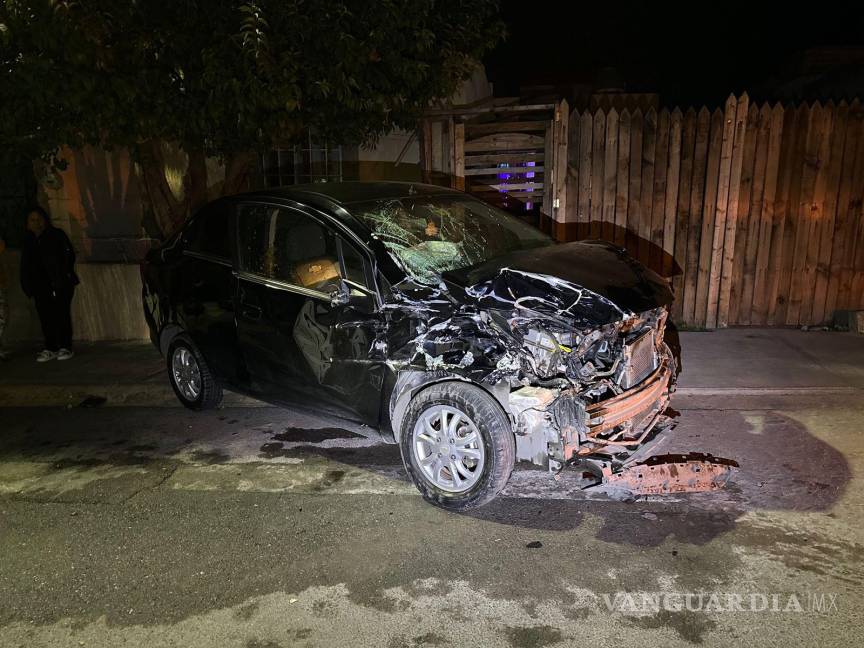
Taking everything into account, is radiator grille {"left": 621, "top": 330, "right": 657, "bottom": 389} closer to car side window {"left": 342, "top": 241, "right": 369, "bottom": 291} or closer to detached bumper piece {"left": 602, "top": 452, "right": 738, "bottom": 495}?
detached bumper piece {"left": 602, "top": 452, "right": 738, "bottom": 495}

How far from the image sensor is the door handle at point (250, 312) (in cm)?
503

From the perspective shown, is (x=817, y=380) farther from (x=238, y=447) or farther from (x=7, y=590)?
(x=7, y=590)

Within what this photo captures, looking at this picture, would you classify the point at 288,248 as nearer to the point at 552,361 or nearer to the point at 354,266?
the point at 354,266

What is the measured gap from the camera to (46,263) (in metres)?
7.72

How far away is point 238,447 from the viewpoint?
528cm

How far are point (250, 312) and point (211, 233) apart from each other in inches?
37.4

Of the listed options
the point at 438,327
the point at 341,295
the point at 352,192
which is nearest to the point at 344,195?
the point at 352,192

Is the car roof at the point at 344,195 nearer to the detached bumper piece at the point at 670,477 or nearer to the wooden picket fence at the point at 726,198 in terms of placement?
the detached bumper piece at the point at 670,477

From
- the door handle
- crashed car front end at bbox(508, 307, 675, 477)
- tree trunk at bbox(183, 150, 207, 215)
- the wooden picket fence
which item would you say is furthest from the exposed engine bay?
tree trunk at bbox(183, 150, 207, 215)

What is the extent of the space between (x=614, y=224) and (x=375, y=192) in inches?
144

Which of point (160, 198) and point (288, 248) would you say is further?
point (160, 198)

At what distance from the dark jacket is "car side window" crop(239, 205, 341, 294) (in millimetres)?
3770

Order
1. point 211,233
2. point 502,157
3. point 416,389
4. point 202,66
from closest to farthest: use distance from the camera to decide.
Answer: point 416,389 → point 211,233 → point 202,66 → point 502,157

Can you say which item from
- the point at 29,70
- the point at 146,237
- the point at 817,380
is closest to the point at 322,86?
the point at 29,70
